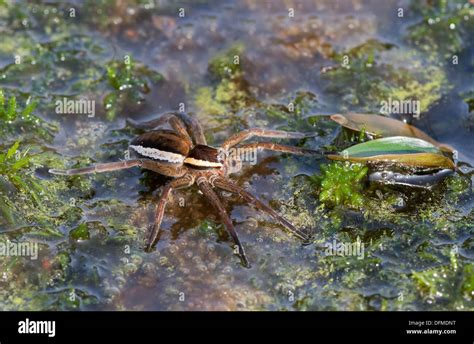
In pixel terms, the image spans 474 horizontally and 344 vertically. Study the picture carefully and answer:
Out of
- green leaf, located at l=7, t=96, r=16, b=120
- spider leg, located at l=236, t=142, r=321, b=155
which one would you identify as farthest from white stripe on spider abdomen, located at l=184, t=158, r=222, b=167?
green leaf, located at l=7, t=96, r=16, b=120

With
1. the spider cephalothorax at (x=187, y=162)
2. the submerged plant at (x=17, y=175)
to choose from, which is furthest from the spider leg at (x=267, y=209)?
the submerged plant at (x=17, y=175)

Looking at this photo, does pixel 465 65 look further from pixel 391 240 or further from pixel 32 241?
pixel 32 241

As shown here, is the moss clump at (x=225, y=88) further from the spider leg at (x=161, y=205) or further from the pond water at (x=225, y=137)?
the spider leg at (x=161, y=205)

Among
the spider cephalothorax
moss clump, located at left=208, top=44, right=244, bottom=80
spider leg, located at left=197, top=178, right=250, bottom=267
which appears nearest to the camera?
spider leg, located at left=197, top=178, right=250, bottom=267

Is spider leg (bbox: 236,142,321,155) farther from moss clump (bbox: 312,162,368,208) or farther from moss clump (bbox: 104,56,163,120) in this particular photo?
moss clump (bbox: 104,56,163,120)
